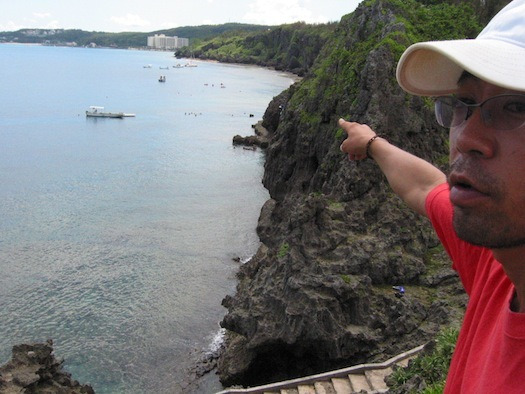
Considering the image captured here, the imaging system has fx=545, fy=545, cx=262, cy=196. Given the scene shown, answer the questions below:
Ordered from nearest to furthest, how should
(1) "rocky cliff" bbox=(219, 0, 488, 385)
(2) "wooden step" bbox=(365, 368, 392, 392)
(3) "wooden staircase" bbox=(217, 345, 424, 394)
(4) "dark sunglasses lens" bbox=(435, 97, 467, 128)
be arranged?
1. (4) "dark sunglasses lens" bbox=(435, 97, 467, 128)
2. (2) "wooden step" bbox=(365, 368, 392, 392)
3. (3) "wooden staircase" bbox=(217, 345, 424, 394)
4. (1) "rocky cliff" bbox=(219, 0, 488, 385)

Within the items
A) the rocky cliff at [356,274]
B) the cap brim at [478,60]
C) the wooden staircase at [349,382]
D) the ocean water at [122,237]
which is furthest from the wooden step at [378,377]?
the cap brim at [478,60]

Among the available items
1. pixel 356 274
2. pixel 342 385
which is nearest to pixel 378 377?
pixel 342 385

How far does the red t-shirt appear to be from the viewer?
2174 mm

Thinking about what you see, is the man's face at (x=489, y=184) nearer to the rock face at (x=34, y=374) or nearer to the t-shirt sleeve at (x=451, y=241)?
the t-shirt sleeve at (x=451, y=241)

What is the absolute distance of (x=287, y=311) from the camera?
1783 centimetres

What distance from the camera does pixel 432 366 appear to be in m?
11.1

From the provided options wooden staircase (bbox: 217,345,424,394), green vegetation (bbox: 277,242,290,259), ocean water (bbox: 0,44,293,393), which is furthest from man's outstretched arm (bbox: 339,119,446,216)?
ocean water (bbox: 0,44,293,393)

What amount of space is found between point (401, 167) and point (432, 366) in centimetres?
840

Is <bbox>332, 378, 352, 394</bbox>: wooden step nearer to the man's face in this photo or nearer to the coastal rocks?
the man's face

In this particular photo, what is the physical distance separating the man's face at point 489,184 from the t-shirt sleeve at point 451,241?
2.06 feet

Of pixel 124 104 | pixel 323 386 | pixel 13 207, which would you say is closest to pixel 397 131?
pixel 323 386

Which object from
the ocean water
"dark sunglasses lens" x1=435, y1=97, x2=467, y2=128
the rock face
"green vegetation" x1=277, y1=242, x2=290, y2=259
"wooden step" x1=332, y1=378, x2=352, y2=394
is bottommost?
the ocean water

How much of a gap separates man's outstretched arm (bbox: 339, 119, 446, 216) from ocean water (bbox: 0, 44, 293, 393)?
18611 millimetres

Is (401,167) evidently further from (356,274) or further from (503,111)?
(356,274)
